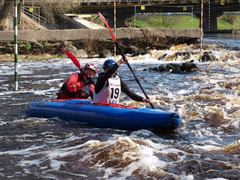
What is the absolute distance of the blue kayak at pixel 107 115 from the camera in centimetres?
725

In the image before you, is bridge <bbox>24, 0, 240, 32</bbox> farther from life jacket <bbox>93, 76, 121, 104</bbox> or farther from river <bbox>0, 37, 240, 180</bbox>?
life jacket <bbox>93, 76, 121, 104</bbox>

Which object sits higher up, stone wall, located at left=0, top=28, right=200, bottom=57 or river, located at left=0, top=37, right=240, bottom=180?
stone wall, located at left=0, top=28, right=200, bottom=57

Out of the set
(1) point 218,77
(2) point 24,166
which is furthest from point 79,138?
(1) point 218,77

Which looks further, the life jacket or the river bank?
the river bank

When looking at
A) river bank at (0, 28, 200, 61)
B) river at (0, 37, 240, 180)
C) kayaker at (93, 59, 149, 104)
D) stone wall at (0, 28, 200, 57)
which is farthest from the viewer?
stone wall at (0, 28, 200, 57)

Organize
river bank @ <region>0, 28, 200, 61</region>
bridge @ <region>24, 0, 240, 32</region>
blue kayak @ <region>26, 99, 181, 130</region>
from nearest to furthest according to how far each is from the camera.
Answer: blue kayak @ <region>26, 99, 181, 130</region>, river bank @ <region>0, 28, 200, 61</region>, bridge @ <region>24, 0, 240, 32</region>

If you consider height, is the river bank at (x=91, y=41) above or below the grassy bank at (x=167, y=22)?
below

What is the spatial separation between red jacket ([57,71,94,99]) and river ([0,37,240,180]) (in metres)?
0.68

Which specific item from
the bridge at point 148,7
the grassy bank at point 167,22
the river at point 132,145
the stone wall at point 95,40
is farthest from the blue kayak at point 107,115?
the grassy bank at point 167,22

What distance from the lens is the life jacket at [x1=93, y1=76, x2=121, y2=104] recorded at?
788 cm

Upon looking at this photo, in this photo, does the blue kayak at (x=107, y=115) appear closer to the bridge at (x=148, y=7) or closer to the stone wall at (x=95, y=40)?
the stone wall at (x=95, y=40)

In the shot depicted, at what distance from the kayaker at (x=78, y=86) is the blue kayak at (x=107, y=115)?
343mm

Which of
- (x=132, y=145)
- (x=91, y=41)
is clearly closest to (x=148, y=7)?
(x=91, y=41)

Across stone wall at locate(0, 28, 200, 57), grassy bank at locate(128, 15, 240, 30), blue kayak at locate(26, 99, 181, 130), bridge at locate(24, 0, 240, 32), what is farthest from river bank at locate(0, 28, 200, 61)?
grassy bank at locate(128, 15, 240, 30)
